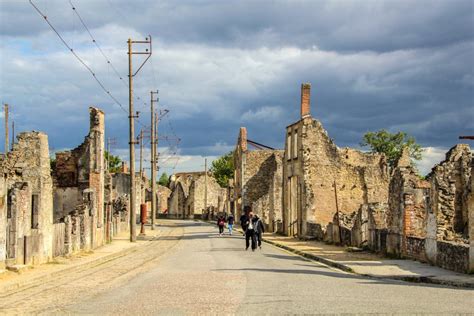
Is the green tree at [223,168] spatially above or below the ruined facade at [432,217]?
above

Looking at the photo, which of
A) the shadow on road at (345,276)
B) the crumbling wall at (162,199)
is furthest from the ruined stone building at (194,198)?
the shadow on road at (345,276)

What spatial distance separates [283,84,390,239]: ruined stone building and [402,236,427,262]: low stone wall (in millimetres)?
15208

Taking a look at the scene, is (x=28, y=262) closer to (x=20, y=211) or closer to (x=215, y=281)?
(x=20, y=211)

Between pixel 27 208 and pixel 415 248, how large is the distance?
1220 cm

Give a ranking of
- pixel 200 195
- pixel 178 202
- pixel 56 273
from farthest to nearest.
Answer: pixel 178 202 < pixel 200 195 < pixel 56 273

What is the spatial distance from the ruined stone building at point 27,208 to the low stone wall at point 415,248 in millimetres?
11926

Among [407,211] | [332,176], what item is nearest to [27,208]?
[407,211]

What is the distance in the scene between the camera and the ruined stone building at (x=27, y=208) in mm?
20859

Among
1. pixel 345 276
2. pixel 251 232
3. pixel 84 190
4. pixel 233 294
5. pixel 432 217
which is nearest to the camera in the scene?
pixel 233 294

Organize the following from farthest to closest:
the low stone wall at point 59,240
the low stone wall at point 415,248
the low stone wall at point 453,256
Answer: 1. the low stone wall at point 59,240
2. the low stone wall at point 415,248
3. the low stone wall at point 453,256

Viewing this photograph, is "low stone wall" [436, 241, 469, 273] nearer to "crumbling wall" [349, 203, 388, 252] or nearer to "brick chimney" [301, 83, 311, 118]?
"crumbling wall" [349, 203, 388, 252]

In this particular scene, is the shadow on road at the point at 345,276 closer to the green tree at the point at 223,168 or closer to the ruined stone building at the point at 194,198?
the ruined stone building at the point at 194,198

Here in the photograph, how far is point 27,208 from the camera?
22.4 m

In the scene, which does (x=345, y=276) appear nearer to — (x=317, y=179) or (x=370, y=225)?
(x=370, y=225)
